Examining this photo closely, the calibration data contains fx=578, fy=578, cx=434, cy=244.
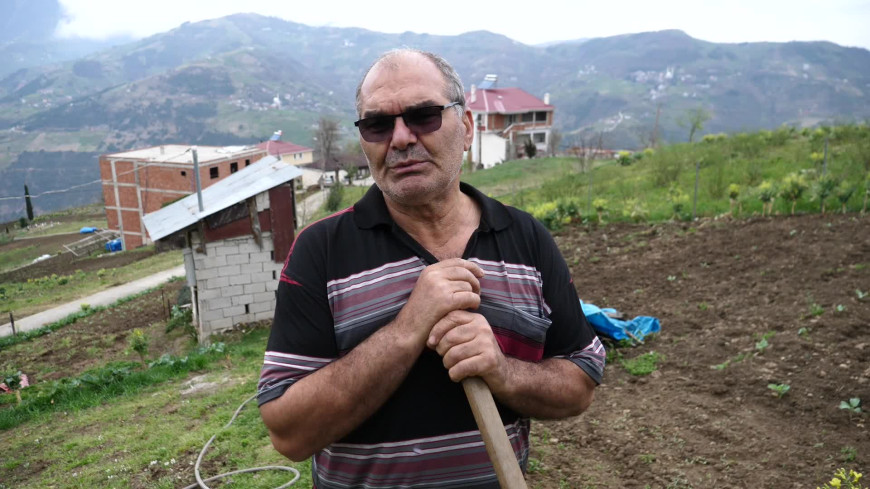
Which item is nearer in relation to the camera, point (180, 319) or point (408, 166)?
point (408, 166)

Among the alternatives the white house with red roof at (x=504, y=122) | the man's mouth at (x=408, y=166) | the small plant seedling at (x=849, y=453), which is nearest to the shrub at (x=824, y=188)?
the small plant seedling at (x=849, y=453)

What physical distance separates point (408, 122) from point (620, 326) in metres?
5.51

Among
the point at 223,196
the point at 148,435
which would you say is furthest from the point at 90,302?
the point at 148,435

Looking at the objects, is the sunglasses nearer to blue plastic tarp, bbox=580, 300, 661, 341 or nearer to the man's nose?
the man's nose

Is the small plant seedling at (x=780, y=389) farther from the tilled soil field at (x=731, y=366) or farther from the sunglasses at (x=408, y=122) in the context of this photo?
the sunglasses at (x=408, y=122)

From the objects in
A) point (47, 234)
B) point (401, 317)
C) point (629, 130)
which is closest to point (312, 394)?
point (401, 317)

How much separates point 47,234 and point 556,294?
57.4 m

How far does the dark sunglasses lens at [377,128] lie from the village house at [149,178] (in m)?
40.4

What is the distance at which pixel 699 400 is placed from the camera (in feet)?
16.6

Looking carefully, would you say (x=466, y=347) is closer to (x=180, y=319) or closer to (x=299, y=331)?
(x=299, y=331)

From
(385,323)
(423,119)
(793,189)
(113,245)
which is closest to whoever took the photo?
(385,323)

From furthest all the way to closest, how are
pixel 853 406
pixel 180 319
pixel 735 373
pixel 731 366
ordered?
pixel 180 319, pixel 731 366, pixel 735 373, pixel 853 406

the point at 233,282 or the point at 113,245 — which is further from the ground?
the point at 233,282

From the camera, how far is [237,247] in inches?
411
